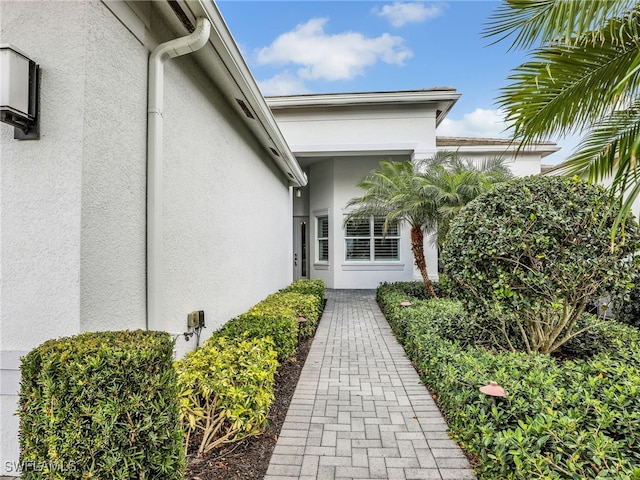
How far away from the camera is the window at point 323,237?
1506 cm

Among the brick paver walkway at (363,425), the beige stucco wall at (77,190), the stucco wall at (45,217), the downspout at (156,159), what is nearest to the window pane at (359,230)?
the brick paver walkway at (363,425)

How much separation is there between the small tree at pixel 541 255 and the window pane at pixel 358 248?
9.92 meters

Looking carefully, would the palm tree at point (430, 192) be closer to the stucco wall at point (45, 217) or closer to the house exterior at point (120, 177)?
the house exterior at point (120, 177)

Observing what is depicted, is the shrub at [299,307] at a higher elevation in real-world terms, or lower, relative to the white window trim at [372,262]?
lower

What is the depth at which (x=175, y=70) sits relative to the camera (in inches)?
143

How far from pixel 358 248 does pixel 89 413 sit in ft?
42.7

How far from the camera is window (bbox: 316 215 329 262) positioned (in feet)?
49.4

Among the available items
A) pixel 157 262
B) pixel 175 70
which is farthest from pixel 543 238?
pixel 175 70

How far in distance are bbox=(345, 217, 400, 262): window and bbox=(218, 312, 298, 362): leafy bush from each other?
9.01m

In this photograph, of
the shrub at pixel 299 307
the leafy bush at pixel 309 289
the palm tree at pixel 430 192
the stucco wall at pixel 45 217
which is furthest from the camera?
the leafy bush at pixel 309 289

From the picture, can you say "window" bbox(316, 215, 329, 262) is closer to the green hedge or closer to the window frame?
the window frame

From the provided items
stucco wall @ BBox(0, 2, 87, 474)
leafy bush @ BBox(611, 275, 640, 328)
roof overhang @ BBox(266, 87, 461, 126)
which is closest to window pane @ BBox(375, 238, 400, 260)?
roof overhang @ BBox(266, 87, 461, 126)

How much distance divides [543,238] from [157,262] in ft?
13.6

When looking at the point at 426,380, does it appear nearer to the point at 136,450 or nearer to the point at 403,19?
the point at 136,450
